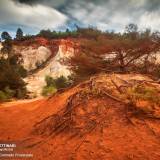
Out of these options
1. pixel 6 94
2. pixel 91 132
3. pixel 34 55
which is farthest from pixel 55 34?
pixel 91 132

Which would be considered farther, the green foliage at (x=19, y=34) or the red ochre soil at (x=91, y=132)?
the green foliage at (x=19, y=34)

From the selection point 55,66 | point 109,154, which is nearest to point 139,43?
point 109,154

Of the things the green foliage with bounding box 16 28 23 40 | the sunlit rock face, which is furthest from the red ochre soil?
the green foliage with bounding box 16 28 23 40

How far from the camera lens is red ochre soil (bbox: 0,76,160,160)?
598 centimetres

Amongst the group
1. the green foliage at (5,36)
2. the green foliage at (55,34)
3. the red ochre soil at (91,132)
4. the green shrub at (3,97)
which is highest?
the green foliage at (55,34)

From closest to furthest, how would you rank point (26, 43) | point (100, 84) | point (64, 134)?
point (64, 134)
point (100, 84)
point (26, 43)

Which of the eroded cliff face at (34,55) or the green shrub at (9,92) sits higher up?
the eroded cliff face at (34,55)

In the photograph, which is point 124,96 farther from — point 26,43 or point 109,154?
point 26,43

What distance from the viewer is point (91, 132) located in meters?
6.78

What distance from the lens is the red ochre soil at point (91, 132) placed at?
19.6 ft

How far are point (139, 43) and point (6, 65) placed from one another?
15.0 metres

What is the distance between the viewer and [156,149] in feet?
19.2

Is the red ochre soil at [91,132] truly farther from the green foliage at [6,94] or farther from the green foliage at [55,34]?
the green foliage at [55,34]

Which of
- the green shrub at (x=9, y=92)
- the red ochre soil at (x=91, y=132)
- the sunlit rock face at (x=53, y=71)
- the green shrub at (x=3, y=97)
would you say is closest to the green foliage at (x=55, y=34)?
the sunlit rock face at (x=53, y=71)
